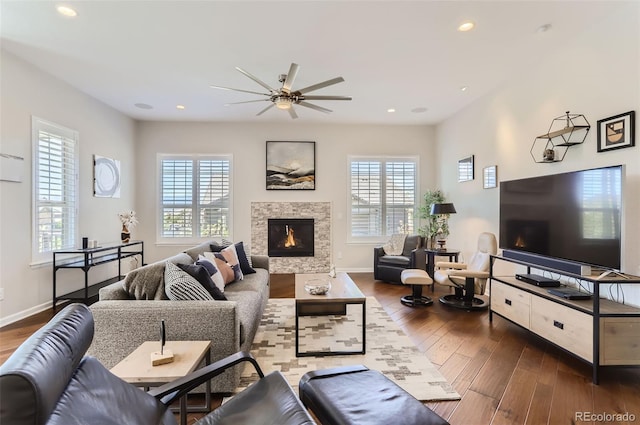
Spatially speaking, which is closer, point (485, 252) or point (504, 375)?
point (504, 375)

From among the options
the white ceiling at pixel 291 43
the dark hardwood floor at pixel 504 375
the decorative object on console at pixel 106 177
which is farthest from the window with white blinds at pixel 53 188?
the dark hardwood floor at pixel 504 375

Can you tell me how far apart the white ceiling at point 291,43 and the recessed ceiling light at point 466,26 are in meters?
0.06

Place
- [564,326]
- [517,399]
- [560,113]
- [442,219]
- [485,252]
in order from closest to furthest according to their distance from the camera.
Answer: [517,399] → [564,326] → [560,113] → [485,252] → [442,219]

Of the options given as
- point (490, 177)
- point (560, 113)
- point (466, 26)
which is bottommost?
point (490, 177)

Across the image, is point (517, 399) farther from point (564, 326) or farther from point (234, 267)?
point (234, 267)

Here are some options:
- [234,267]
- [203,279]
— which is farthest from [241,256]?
[203,279]

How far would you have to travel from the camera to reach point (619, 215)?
2.32 metres

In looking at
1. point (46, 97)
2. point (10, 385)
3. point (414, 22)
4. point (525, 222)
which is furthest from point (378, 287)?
point (46, 97)

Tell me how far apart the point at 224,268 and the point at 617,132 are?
157 inches

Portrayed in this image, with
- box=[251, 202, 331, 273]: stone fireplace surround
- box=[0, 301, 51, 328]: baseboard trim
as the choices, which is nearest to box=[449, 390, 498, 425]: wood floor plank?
box=[251, 202, 331, 273]: stone fireplace surround

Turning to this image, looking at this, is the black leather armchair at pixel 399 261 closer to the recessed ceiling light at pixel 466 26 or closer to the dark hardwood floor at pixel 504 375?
the dark hardwood floor at pixel 504 375

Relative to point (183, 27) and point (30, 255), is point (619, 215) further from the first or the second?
point (30, 255)

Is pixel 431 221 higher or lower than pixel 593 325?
Result: higher

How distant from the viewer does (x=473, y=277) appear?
3.79 meters
